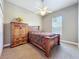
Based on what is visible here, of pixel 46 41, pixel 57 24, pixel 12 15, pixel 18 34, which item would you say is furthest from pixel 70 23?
pixel 12 15

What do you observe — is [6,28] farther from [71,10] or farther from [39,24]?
[71,10]

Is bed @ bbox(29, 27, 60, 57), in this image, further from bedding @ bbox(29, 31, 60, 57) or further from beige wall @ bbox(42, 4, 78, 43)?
beige wall @ bbox(42, 4, 78, 43)

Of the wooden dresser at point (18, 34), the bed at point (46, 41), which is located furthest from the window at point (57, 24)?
the wooden dresser at point (18, 34)

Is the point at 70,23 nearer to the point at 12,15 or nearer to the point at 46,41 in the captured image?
the point at 46,41

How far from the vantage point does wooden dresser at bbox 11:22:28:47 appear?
13.5ft

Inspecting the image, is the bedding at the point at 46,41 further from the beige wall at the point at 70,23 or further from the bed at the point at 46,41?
the beige wall at the point at 70,23

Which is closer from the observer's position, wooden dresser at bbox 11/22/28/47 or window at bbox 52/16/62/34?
wooden dresser at bbox 11/22/28/47

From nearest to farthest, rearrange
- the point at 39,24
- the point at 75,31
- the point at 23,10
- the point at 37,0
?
the point at 37,0
the point at 75,31
the point at 23,10
the point at 39,24

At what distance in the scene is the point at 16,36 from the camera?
4.29m

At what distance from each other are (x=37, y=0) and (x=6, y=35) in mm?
2902

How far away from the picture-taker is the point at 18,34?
443 centimetres

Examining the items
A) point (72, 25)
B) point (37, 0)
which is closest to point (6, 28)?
point (37, 0)

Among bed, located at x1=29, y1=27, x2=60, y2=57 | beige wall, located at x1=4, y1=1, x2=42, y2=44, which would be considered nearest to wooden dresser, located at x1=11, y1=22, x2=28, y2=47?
beige wall, located at x1=4, y1=1, x2=42, y2=44

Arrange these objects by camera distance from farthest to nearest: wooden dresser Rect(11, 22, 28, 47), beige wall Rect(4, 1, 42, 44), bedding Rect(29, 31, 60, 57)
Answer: beige wall Rect(4, 1, 42, 44), wooden dresser Rect(11, 22, 28, 47), bedding Rect(29, 31, 60, 57)
